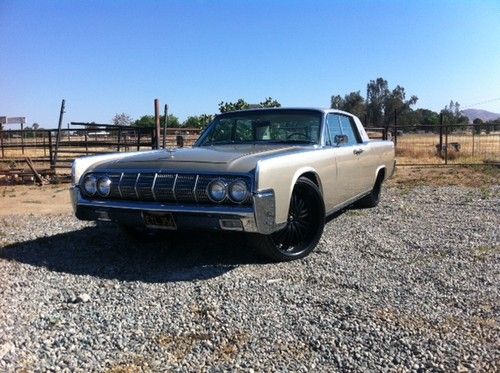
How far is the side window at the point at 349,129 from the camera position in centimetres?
655

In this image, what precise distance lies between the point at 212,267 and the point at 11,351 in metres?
1.96

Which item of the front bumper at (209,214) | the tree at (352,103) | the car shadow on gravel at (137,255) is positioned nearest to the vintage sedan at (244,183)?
the front bumper at (209,214)

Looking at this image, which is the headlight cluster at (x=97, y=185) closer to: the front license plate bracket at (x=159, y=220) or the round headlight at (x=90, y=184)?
the round headlight at (x=90, y=184)

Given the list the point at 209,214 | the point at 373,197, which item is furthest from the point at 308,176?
the point at 373,197

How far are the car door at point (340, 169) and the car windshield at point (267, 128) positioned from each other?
23cm

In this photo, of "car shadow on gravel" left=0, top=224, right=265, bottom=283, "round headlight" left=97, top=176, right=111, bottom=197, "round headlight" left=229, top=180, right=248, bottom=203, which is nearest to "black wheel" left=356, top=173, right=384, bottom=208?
"car shadow on gravel" left=0, top=224, right=265, bottom=283

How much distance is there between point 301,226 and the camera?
16.1 ft

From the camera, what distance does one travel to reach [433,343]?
295cm

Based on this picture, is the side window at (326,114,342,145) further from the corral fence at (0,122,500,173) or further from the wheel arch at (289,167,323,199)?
the corral fence at (0,122,500,173)

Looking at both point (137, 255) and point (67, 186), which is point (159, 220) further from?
point (67, 186)

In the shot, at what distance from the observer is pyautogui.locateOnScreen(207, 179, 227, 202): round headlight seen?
167 inches

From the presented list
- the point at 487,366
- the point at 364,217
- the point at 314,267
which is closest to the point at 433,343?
the point at 487,366

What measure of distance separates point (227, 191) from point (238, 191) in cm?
10

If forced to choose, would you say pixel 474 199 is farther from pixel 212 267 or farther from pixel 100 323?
pixel 100 323
